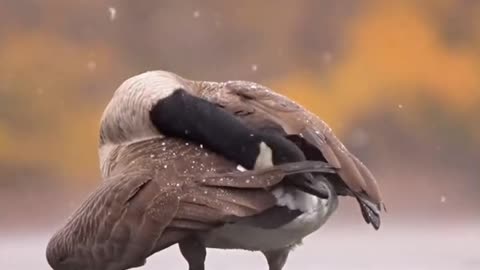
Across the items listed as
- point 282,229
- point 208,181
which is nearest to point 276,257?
point 282,229

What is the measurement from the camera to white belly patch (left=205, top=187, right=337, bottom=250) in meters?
1.80

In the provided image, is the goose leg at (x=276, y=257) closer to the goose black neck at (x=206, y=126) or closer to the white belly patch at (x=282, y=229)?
the white belly patch at (x=282, y=229)

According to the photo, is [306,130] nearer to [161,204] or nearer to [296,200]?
[296,200]

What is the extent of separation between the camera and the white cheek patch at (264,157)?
5.94 ft

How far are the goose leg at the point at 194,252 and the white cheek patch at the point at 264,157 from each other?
15cm

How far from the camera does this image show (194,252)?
1855 millimetres

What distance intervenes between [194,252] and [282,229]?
140 mm

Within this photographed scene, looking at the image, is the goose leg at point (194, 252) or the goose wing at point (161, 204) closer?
the goose wing at point (161, 204)

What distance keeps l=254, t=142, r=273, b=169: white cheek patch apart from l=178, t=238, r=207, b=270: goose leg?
0.15 m

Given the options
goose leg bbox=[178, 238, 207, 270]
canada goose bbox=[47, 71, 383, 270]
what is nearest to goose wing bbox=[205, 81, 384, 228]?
canada goose bbox=[47, 71, 383, 270]

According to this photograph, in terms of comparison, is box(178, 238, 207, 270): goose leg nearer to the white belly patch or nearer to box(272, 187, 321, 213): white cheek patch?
the white belly patch

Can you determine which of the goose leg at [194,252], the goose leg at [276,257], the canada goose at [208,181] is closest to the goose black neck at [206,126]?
the canada goose at [208,181]

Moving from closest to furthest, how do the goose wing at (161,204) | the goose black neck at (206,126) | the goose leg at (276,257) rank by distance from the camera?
the goose wing at (161,204)
the goose black neck at (206,126)
the goose leg at (276,257)

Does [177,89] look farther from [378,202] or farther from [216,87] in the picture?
[378,202]
